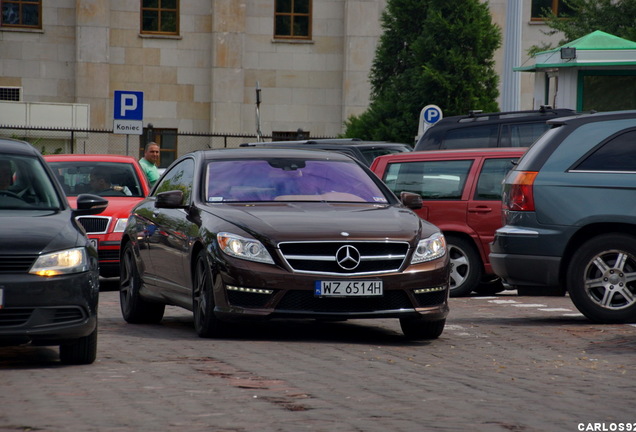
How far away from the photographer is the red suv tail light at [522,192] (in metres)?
12.7

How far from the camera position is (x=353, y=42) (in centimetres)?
4550

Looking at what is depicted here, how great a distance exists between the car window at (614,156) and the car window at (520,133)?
634cm

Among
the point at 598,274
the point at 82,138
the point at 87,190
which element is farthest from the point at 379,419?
the point at 82,138

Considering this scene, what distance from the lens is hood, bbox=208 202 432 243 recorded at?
10.6 m

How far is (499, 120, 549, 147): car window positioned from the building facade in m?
25.5

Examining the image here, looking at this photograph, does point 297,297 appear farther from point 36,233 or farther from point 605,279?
point 605,279

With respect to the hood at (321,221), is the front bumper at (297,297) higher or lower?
lower

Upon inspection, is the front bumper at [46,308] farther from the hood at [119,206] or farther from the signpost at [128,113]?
the signpost at [128,113]

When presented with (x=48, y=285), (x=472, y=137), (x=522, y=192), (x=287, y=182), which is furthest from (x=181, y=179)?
(x=472, y=137)

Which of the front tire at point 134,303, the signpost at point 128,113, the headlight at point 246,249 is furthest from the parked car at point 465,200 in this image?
the signpost at point 128,113

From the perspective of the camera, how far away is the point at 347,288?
10.5 metres

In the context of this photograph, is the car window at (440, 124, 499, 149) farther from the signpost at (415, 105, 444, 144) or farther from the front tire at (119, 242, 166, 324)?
the signpost at (415, 105, 444, 144)

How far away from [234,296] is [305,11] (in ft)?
120

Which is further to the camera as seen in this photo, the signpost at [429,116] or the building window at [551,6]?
the building window at [551,6]
